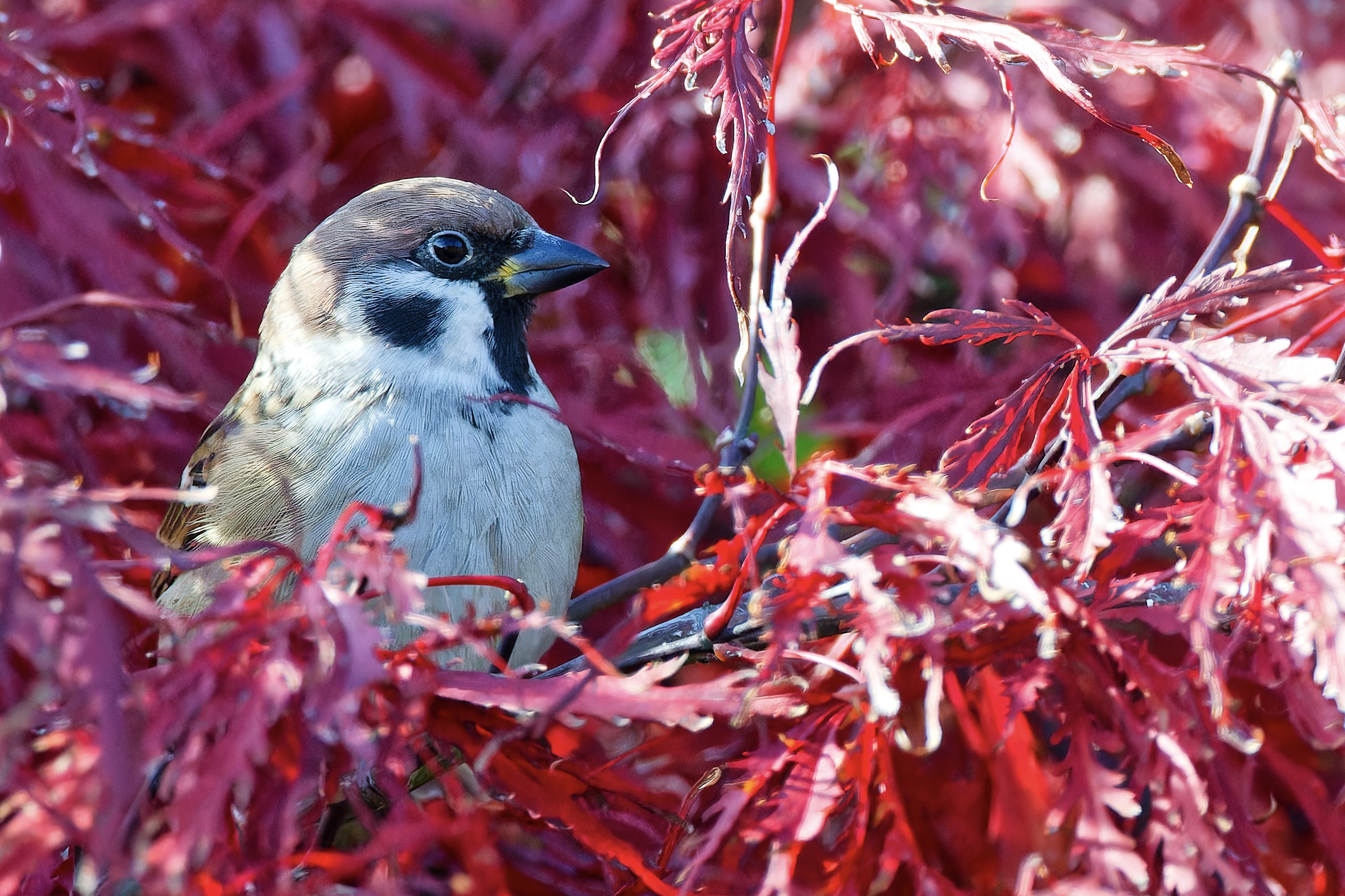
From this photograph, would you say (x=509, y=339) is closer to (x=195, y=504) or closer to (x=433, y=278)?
(x=433, y=278)

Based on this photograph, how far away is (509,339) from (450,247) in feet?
0.92

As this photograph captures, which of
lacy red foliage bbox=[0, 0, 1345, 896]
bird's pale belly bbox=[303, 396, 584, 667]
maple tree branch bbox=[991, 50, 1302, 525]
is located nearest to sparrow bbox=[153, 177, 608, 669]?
bird's pale belly bbox=[303, 396, 584, 667]

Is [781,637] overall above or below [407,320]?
above

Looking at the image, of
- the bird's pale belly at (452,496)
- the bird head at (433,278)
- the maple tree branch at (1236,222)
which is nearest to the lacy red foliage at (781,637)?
the maple tree branch at (1236,222)

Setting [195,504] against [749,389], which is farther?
[195,504]

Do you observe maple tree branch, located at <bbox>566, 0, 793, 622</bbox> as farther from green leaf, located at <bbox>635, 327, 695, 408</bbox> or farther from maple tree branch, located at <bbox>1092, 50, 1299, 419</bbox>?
green leaf, located at <bbox>635, 327, 695, 408</bbox>

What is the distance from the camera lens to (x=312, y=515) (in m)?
2.70

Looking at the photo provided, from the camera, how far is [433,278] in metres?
3.17

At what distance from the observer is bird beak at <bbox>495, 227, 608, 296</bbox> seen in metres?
3.04

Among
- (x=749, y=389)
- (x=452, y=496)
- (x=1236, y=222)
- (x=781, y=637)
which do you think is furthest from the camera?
(x=452, y=496)

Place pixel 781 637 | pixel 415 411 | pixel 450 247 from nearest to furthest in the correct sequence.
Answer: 1. pixel 781 637
2. pixel 415 411
3. pixel 450 247

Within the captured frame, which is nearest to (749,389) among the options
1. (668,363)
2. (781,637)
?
(781,637)

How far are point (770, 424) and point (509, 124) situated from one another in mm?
1100

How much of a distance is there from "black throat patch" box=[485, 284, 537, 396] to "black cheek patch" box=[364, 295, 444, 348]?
132 mm
